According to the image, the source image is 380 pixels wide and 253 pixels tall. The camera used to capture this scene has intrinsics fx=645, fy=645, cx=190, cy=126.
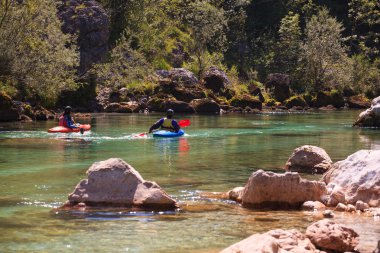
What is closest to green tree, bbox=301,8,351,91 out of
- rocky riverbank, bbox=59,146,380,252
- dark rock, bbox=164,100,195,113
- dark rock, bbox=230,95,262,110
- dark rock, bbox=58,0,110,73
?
dark rock, bbox=230,95,262,110

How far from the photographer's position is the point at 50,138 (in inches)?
1073

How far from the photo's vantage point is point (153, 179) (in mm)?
15805

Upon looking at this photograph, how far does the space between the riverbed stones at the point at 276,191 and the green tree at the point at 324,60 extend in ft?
180

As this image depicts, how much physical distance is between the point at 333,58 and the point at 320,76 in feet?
8.58

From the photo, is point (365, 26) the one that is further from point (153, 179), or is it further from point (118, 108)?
point (153, 179)

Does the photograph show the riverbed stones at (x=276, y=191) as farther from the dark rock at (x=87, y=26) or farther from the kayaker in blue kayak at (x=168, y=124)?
the dark rock at (x=87, y=26)

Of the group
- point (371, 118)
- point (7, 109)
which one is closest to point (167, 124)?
point (371, 118)

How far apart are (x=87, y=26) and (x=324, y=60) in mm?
25468

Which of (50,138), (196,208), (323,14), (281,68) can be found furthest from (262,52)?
(196,208)

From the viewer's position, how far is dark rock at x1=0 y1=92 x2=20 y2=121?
3741cm

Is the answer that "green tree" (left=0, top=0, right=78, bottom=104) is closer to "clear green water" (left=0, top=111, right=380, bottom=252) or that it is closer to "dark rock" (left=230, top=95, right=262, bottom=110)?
"clear green water" (left=0, top=111, right=380, bottom=252)

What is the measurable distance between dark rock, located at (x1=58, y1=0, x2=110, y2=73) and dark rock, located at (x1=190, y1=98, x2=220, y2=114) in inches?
364

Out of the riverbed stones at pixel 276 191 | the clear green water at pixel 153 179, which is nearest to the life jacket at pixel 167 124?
the clear green water at pixel 153 179

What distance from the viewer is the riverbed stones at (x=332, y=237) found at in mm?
8539
